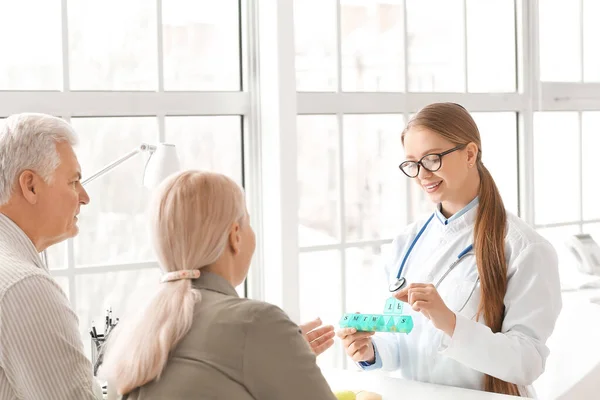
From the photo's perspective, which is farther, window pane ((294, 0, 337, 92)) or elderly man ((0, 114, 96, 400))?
window pane ((294, 0, 337, 92))

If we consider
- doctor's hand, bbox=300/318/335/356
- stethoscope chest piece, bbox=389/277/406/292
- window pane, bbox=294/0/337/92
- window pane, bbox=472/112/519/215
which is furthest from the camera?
window pane, bbox=472/112/519/215

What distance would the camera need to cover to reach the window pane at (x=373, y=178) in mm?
3516

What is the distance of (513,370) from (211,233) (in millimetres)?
990

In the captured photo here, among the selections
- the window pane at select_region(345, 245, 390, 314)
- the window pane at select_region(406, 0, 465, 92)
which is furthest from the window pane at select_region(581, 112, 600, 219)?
the window pane at select_region(345, 245, 390, 314)

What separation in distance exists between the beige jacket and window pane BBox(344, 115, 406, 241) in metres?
2.03

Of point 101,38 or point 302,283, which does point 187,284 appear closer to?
point 101,38

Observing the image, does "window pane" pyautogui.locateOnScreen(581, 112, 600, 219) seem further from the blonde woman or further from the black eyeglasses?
the blonde woman

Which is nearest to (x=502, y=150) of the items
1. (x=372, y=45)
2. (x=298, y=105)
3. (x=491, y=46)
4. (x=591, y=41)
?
(x=491, y=46)

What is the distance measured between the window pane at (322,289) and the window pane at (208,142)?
0.46 meters

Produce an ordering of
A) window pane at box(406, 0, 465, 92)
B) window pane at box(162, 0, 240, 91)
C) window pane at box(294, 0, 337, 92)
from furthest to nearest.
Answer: window pane at box(406, 0, 465, 92)
window pane at box(294, 0, 337, 92)
window pane at box(162, 0, 240, 91)

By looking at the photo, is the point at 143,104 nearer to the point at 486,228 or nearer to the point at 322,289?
the point at 322,289

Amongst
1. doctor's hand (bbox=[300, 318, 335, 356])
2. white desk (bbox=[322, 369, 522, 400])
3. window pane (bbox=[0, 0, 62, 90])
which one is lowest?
white desk (bbox=[322, 369, 522, 400])

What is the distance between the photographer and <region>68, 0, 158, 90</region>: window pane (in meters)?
2.85

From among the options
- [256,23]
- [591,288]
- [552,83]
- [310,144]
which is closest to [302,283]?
[310,144]
